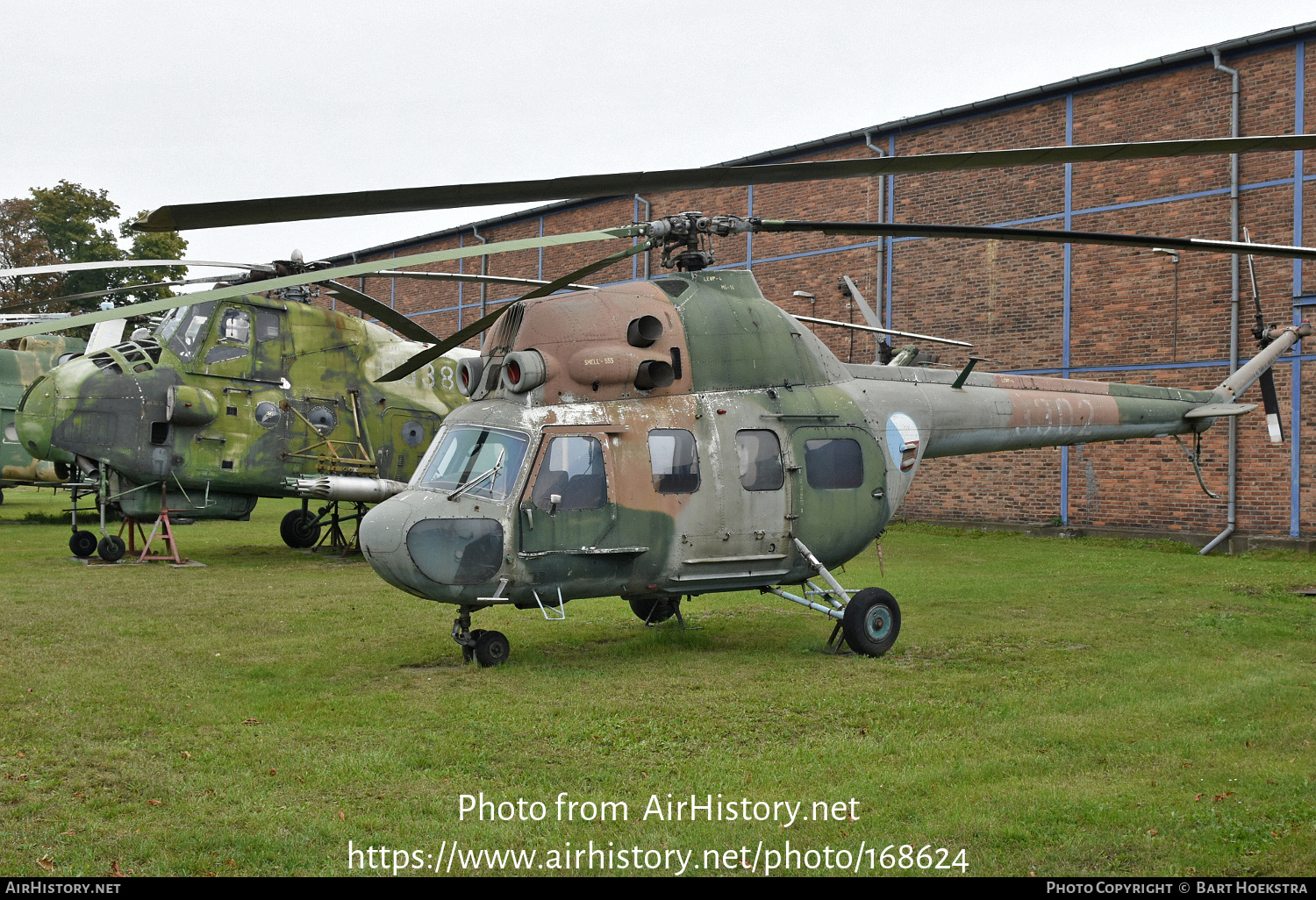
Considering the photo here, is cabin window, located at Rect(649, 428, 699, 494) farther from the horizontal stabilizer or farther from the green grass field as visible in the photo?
the horizontal stabilizer

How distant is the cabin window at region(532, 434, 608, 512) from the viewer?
8.08 metres

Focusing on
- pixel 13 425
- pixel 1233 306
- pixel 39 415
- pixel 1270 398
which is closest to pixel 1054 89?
pixel 1233 306

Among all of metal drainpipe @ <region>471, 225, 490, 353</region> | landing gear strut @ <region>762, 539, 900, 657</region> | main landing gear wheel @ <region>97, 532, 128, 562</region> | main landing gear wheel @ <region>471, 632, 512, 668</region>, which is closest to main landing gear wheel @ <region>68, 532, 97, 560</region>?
main landing gear wheel @ <region>97, 532, 128, 562</region>

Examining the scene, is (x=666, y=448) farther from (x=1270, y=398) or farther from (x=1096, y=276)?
(x=1096, y=276)

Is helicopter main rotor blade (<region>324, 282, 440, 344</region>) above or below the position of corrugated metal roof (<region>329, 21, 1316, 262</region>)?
below

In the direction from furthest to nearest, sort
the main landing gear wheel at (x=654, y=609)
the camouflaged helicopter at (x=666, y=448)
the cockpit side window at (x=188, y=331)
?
the cockpit side window at (x=188, y=331) → the main landing gear wheel at (x=654, y=609) → the camouflaged helicopter at (x=666, y=448)

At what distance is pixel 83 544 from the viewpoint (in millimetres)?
15633

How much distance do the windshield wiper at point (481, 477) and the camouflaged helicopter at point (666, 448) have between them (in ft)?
0.04

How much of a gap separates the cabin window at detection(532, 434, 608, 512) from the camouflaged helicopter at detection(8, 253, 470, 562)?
7.47 meters

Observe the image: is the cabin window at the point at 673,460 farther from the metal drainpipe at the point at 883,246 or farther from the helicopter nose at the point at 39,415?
the metal drainpipe at the point at 883,246

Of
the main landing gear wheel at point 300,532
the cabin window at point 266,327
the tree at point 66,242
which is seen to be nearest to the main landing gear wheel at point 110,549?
the main landing gear wheel at point 300,532

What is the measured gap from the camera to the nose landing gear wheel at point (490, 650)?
8.38 m

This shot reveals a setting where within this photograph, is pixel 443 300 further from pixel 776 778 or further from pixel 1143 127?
pixel 776 778

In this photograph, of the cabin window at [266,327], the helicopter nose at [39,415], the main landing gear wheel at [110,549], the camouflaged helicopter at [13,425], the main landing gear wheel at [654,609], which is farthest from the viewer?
the camouflaged helicopter at [13,425]
